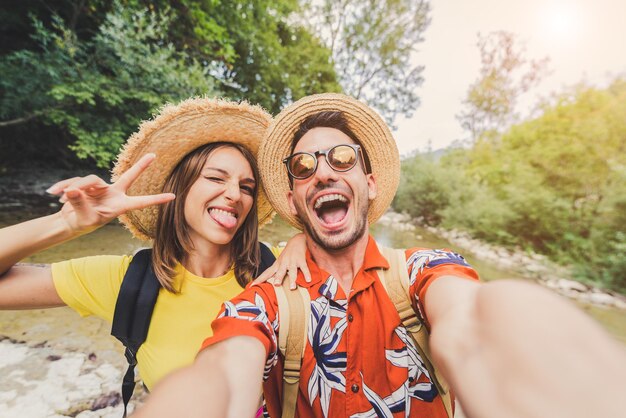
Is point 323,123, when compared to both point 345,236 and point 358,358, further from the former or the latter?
point 358,358

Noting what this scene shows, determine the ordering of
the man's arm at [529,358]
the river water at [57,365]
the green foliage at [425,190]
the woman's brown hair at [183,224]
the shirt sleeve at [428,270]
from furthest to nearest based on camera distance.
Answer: the green foliage at [425,190] < the river water at [57,365] < the woman's brown hair at [183,224] < the shirt sleeve at [428,270] < the man's arm at [529,358]

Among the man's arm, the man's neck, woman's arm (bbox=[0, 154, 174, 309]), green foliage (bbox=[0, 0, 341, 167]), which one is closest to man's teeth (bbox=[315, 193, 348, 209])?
the man's neck

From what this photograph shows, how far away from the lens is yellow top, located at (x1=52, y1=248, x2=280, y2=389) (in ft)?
4.81

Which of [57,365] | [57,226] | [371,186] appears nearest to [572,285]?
[371,186]

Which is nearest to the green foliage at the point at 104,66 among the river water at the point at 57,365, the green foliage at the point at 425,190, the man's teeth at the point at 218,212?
the river water at the point at 57,365

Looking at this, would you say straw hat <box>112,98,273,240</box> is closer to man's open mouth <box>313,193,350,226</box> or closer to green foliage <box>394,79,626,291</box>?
man's open mouth <box>313,193,350,226</box>

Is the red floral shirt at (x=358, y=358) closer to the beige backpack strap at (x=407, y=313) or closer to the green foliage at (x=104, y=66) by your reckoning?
the beige backpack strap at (x=407, y=313)

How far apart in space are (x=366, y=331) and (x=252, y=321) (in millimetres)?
537

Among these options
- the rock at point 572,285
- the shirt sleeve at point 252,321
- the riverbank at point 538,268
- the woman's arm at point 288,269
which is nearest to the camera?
the shirt sleeve at point 252,321

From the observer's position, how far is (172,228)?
194 cm

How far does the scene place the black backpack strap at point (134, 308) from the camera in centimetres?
145

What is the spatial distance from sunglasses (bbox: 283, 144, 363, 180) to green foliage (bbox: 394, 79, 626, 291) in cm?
1000

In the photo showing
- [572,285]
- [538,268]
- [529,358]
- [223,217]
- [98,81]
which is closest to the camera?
[529,358]

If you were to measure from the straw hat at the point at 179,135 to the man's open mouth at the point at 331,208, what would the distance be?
26.7 inches
